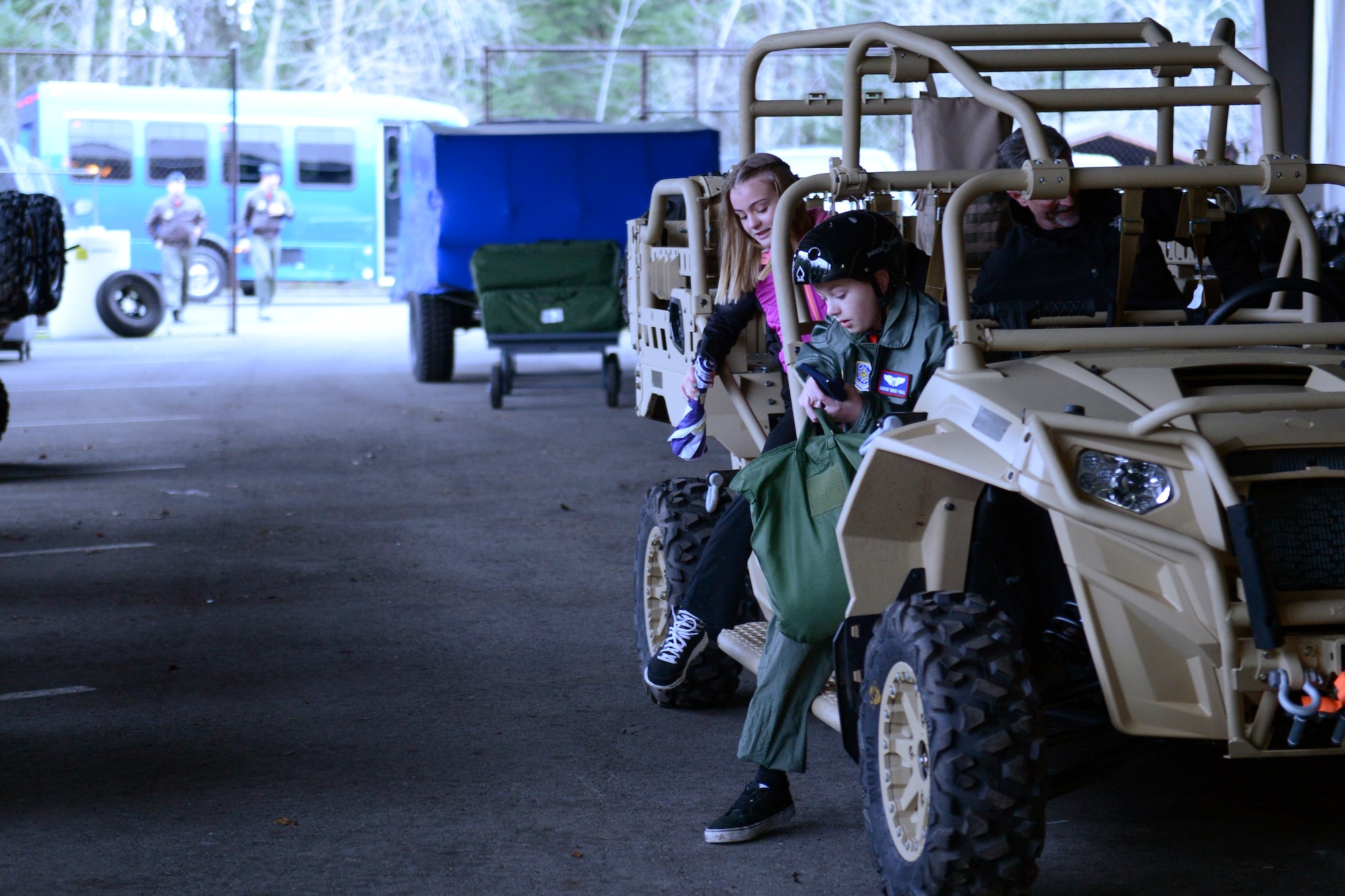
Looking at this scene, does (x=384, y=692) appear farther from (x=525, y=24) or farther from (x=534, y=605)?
(x=525, y=24)

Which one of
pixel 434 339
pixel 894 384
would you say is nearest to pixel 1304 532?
pixel 894 384

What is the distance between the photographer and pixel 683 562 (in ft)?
16.0

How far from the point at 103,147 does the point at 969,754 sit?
992 inches

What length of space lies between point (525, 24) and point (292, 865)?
36496mm

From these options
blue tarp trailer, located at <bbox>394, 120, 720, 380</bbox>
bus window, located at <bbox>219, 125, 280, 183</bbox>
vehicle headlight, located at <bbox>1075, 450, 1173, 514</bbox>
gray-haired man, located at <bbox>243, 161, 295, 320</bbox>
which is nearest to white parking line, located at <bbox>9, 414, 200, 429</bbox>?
blue tarp trailer, located at <bbox>394, 120, 720, 380</bbox>

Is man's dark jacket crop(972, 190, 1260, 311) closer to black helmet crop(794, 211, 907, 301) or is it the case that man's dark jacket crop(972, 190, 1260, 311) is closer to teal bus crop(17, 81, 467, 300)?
black helmet crop(794, 211, 907, 301)

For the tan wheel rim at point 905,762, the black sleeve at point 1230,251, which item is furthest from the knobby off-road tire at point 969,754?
the black sleeve at point 1230,251

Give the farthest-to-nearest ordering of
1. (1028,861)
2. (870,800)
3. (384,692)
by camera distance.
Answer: (384,692), (870,800), (1028,861)

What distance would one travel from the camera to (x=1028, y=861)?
311cm

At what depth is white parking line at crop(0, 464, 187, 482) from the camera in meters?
9.68

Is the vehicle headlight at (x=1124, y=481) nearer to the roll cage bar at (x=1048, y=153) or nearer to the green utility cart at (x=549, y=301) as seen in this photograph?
the roll cage bar at (x=1048, y=153)

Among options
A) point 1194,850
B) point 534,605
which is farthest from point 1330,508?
point 534,605

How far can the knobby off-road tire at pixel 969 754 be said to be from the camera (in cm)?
307

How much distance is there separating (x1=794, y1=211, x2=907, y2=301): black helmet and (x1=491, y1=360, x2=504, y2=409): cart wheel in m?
9.15
